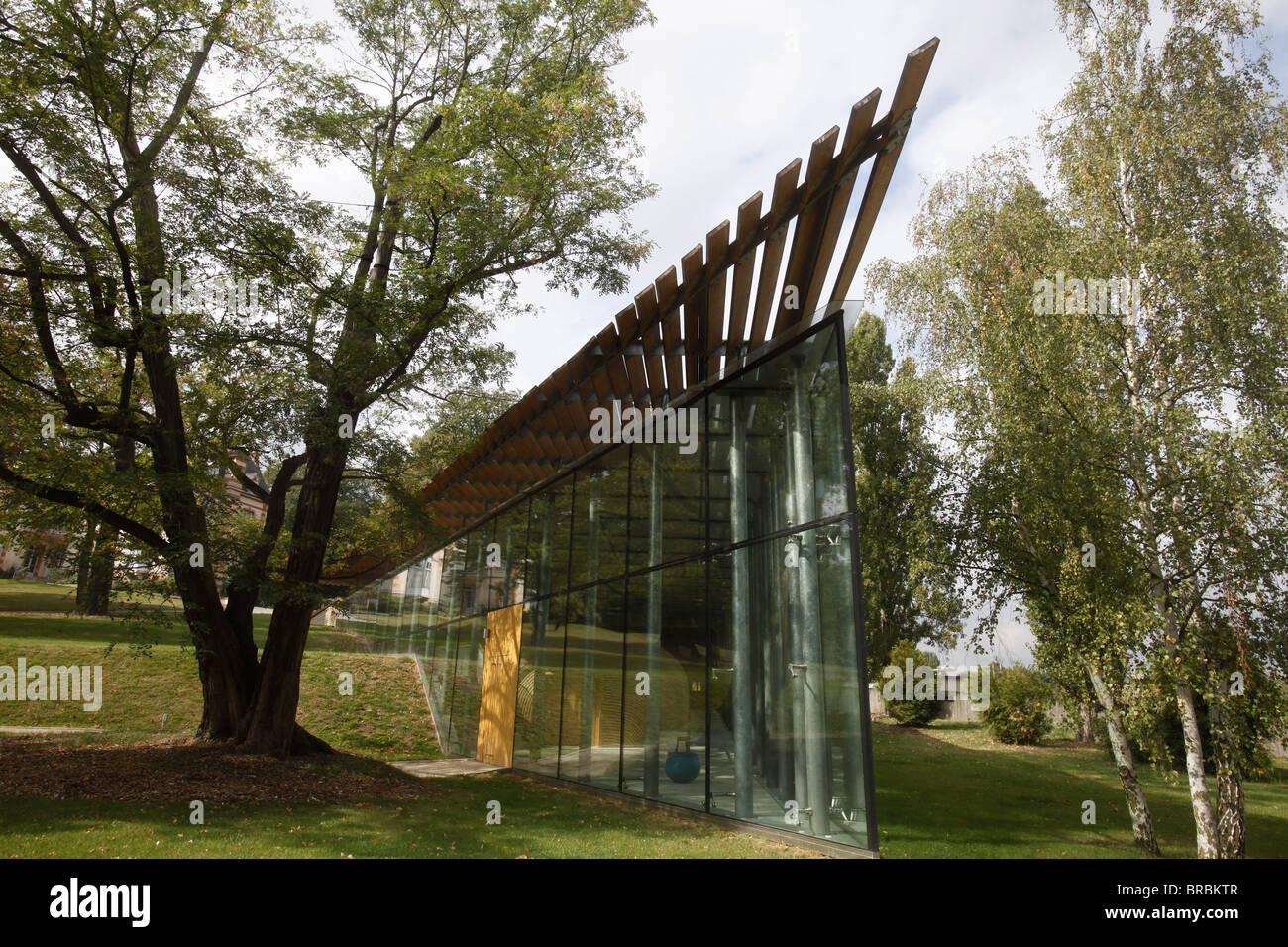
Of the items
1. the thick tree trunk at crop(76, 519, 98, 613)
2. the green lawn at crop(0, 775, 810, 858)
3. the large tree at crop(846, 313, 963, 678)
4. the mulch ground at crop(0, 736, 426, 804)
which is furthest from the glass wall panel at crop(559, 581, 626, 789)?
the thick tree trunk at crop(76, 519, 98, 613)

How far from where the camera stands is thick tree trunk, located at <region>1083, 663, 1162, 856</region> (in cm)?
1067

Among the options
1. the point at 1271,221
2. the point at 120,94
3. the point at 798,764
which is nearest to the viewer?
the point at 798,764

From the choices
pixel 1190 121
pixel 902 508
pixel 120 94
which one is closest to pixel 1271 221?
pixel 1190 121

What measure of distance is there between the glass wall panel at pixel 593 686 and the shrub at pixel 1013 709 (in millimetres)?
13971

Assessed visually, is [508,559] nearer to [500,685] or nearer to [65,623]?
[500,685]

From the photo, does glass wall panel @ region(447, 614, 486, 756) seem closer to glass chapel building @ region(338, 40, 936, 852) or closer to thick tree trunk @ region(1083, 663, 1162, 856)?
glass chapel building @ region(338, 40, 936, 852)

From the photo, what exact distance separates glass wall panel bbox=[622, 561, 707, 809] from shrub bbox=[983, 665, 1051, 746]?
14.6 m

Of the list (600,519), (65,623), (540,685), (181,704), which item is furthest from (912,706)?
(65,623)

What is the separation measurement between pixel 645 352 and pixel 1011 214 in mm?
8283

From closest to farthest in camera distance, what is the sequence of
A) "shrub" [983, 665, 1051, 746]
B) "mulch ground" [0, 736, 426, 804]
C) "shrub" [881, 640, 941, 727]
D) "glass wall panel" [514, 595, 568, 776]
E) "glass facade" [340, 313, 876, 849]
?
"glass facade" [340, 313, 876, 849] → "mulch ground" [0, 736, 426, 804] → "glass wall panel" [514, 595, 568, 776] → "shrub" [983, 665, 1051, 746] → "shrub" [881, 640, 941, 727]

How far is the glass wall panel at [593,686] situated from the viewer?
1117 cm

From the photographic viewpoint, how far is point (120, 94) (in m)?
10.0
